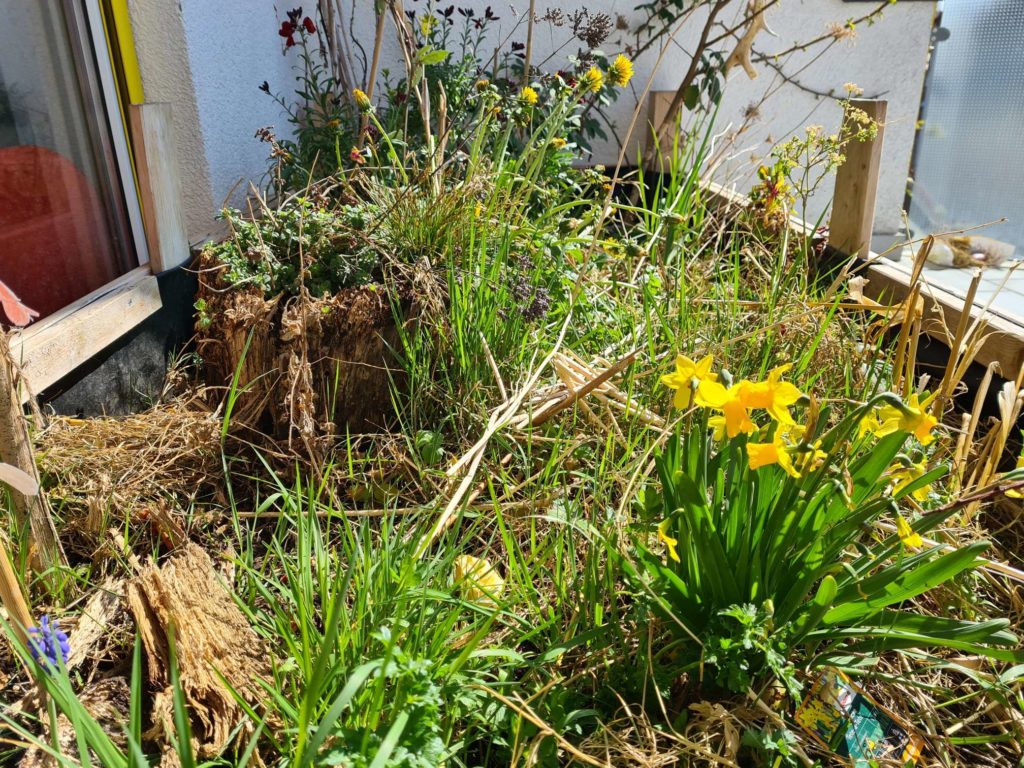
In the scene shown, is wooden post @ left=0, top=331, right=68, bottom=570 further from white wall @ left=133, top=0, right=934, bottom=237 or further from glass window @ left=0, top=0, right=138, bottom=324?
white wall @ left=133, top=0, right=934, bottom=237

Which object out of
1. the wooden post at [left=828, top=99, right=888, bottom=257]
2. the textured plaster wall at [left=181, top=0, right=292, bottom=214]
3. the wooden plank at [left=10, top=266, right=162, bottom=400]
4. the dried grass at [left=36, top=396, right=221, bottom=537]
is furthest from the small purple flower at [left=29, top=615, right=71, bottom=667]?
the wooden post at [left=828, top=99, right=888, bottom=257]

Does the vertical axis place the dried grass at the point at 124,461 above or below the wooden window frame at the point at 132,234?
below

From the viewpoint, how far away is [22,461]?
1.30 metres

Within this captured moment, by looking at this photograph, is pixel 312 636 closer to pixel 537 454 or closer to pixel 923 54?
pixel 537 454

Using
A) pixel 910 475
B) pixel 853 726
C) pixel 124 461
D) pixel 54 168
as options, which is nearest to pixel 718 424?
pixel 910 475

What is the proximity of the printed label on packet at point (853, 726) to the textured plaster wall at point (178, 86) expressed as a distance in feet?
7.45

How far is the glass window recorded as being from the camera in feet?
6.65

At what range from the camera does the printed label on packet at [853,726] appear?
1272mm

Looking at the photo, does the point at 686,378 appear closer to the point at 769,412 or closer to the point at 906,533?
the point at 769,412

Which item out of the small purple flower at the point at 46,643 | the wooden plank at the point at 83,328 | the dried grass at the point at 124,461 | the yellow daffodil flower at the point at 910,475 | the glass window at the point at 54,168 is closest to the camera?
the small purple flower at the point at 46,643

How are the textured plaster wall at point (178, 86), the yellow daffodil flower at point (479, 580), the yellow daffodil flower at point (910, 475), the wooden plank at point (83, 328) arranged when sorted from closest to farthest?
the yellow daffodil flower at point (910, 475), the yellow daffodil flower at point (479, 580), the wooden plank at point (83, 328), the textured plaster wall at point (178, 86)

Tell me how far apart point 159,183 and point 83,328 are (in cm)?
51

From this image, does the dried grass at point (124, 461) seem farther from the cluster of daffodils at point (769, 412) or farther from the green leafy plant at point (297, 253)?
the cluster of daffodils at point (769, 412)

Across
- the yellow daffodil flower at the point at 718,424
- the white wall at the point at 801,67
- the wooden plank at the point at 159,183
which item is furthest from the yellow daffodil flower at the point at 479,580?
the white wall at the point at 801,67
